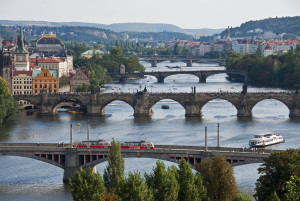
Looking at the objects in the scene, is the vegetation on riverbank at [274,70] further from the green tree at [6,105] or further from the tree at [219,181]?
the tree at [219,181]

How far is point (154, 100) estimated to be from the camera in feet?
276

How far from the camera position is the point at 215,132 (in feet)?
229

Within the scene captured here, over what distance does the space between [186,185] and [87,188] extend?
15.7ft

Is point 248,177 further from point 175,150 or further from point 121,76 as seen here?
point 121,76

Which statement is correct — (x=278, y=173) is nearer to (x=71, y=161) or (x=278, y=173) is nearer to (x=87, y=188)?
(x=87, y=188)

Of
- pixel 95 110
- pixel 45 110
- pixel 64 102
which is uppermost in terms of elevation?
pixel 64 102

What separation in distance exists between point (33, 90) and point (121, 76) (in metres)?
36.5

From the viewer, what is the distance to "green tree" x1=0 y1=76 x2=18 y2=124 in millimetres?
78375

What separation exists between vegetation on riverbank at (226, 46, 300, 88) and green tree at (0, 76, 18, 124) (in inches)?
1746

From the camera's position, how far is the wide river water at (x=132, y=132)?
50812mm

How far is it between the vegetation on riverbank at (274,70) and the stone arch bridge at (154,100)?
102ft

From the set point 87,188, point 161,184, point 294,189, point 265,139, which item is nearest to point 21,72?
point 265,139

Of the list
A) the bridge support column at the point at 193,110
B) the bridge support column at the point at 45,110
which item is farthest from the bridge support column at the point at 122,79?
the bridge support column at the point at 193,110

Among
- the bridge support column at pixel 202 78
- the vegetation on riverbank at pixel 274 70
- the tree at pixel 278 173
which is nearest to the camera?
the tree at pixel 278 173
